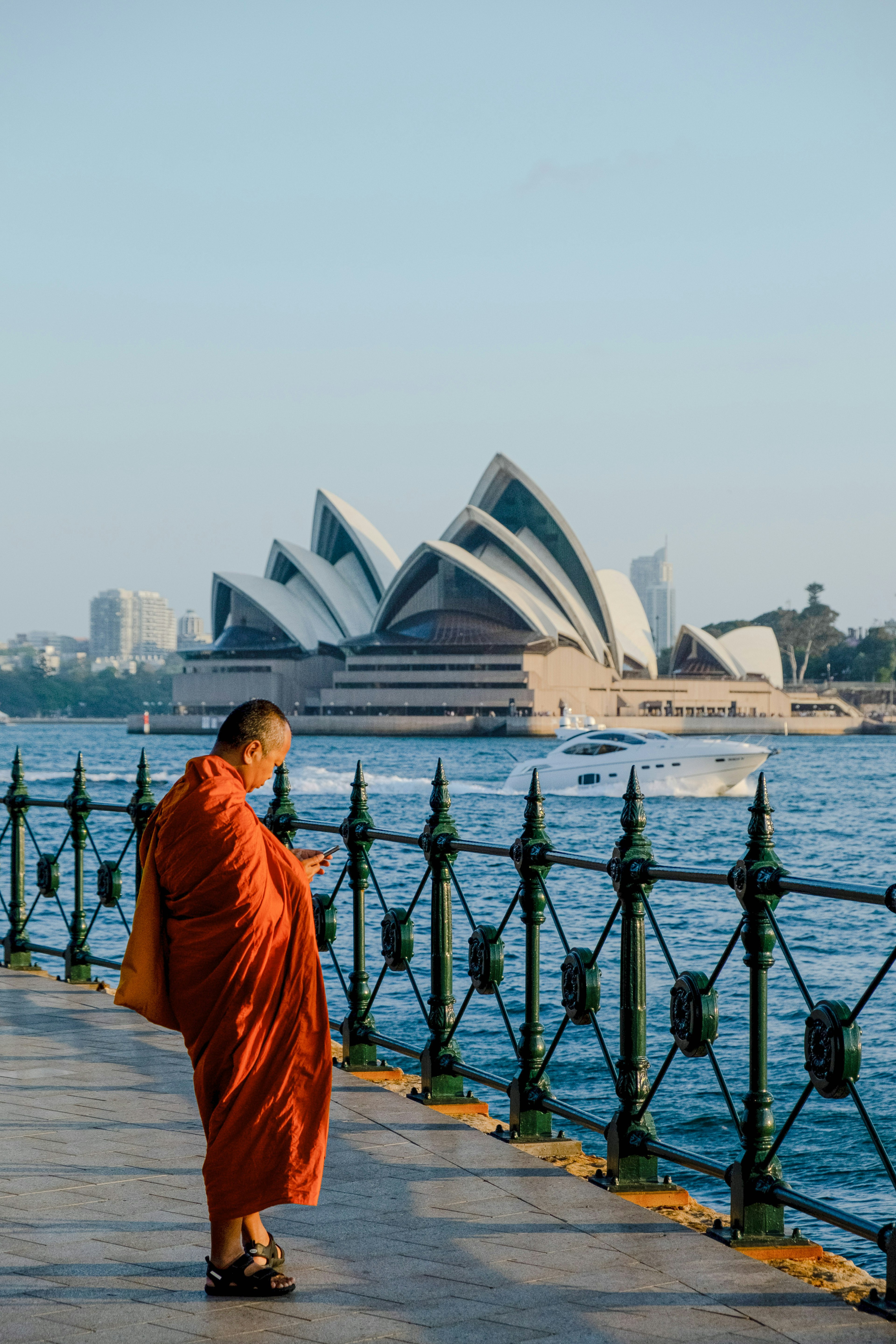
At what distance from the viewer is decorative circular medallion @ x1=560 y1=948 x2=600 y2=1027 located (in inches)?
147

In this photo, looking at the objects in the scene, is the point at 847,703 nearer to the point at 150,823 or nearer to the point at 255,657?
the point at 255,657

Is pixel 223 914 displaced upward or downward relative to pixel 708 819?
upward

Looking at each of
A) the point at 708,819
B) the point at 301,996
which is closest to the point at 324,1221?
the point at 301,996

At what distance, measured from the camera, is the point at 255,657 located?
8306cm

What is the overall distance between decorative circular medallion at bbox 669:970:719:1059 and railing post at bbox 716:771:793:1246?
0.13 metres

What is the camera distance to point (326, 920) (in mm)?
5238

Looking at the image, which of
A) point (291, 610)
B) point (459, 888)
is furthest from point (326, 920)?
point (291, 610)

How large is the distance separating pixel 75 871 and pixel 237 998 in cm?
422

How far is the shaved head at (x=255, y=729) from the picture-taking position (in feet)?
9.72

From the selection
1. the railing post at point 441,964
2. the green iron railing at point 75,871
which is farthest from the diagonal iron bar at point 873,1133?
the green iron railing at point 75,871

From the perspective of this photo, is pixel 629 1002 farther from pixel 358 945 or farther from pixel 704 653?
pixel 704 653

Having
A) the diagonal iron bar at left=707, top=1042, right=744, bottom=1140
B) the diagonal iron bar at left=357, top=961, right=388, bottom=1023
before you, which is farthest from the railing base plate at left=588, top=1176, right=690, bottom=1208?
the diagonal iron bar at left=357, top=961, right=388, bottom=1023

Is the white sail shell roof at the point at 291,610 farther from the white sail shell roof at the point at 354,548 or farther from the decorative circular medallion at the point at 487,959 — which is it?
the decorative circular medallion at the point at 487,959

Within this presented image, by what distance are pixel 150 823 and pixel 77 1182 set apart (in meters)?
1.19
